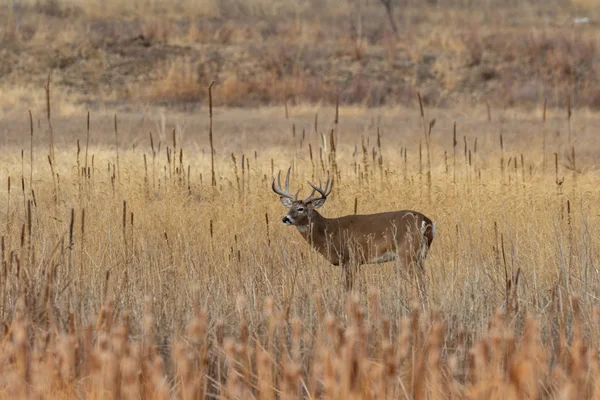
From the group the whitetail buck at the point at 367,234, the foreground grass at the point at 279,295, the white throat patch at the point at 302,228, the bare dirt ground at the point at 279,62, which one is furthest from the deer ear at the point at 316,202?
the bare dirt ground at the point at 279,62

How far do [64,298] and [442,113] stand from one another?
56.2 ft

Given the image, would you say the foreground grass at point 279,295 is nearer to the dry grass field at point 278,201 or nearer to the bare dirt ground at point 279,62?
the dry grass field at point 278,201

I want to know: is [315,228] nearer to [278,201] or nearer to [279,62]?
[278,201]

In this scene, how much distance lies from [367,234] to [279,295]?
2.17m

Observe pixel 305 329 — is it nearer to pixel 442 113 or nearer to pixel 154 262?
pixel 154 262

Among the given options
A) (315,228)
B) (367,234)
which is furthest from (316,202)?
(367,234)

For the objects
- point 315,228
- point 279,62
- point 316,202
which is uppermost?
point 279,62

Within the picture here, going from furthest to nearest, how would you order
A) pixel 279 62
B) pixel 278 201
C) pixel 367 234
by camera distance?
1. pixel 279 62
2. pixel 278 201
3. pixel 367 234

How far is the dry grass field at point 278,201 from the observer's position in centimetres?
405

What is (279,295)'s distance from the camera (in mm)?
5742

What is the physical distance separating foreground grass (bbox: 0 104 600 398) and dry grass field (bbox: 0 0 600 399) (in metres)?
0.03

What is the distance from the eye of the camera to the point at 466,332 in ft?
15.8

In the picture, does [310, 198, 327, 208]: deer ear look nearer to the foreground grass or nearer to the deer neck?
the deer neck

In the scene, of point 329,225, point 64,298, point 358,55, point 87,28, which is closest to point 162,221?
point 329,225
